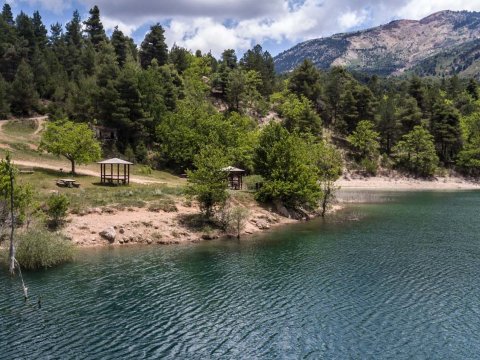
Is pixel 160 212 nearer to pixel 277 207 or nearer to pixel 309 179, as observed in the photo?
pixel 277 207

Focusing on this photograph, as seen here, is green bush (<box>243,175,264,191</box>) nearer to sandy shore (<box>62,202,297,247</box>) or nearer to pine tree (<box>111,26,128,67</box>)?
sandy shore (<box>62,202,297,247</box>)

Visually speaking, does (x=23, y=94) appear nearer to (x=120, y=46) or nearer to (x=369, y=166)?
(x=120, y=46)

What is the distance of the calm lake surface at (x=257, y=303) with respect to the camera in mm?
23875

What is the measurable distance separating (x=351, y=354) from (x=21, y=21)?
15114cm

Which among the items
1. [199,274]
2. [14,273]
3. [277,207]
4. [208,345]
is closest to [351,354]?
[208,345]

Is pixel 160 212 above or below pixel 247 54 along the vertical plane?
below

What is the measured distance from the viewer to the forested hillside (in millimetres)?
77312

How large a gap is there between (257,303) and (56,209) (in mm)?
27657

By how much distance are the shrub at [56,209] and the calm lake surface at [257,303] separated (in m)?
6.88

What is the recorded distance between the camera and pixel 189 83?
130 m

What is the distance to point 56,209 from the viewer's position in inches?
1897

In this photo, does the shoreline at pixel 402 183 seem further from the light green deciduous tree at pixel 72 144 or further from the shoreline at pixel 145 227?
the light green deciduous tree at pixel 72 144

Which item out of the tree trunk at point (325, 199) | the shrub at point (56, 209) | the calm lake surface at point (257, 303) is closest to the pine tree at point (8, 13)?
the shrub at point (56, 209)

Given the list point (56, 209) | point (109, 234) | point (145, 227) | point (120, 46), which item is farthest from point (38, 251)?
point (120, 46)
